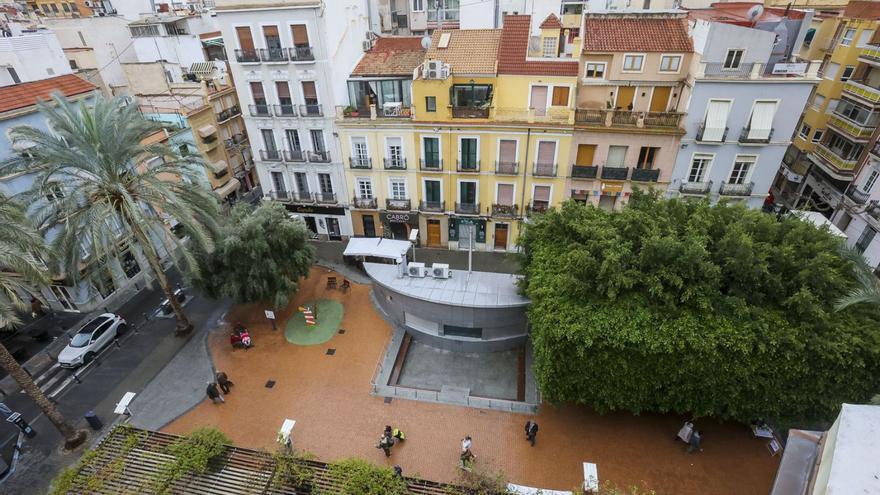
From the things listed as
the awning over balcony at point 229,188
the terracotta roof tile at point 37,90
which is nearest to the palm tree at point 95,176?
the terracotta roof tile at point 37,90

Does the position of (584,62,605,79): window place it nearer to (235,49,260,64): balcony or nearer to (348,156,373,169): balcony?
(348,156,373,169): balcony

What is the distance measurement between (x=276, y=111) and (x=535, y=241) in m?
21.6

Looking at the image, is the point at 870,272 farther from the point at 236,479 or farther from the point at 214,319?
the point at 214,319

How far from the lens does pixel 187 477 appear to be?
1518 centimetres

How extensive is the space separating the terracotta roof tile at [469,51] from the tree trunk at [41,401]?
27.5 m

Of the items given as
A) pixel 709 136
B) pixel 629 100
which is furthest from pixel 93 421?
pixel 709 136

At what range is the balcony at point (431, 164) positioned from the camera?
30688 mm

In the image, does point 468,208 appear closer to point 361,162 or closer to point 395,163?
point 395,163

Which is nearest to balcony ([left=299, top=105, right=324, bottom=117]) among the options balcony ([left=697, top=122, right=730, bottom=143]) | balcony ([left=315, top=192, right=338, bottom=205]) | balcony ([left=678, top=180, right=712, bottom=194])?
balcony ([left=315, top=192, right=338, bottom=205])

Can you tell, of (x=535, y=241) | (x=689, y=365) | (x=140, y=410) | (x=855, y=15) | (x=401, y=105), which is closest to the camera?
(x=689, y=365)

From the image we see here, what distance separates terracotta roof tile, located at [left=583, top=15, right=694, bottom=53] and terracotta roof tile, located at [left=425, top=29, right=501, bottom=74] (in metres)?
6.52

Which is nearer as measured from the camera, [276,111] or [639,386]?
[639,386]

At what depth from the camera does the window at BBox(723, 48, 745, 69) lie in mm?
24508

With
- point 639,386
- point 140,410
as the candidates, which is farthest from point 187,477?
point 639,386
